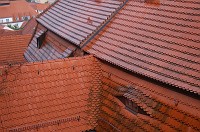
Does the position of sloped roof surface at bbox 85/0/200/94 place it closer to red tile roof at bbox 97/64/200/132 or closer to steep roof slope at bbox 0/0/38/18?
red tile roof at bbox 97/64/200/132

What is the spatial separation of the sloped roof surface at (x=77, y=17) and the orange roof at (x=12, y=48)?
199 inches

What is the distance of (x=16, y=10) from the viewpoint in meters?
74.8

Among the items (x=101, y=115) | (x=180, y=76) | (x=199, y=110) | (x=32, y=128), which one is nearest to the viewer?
(x=199, y=110)

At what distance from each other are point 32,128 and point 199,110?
21.0ft

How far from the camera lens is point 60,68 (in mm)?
12992

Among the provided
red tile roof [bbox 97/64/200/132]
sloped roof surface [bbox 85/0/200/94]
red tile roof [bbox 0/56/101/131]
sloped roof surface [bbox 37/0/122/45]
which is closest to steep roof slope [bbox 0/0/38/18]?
sloped roof surface [bbox 37/0/122/45]

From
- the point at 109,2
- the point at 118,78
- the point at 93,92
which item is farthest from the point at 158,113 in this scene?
the point at 109,2

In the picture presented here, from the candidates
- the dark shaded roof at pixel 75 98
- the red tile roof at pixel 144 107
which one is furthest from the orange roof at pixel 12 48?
the red tile roof at pixel 144 107

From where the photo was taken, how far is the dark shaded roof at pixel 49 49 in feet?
52.2

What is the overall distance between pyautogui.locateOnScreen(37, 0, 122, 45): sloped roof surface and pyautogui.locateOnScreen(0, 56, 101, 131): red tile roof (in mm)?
2092

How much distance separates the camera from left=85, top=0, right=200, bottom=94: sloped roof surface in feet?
32.8

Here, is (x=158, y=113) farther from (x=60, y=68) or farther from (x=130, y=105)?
(x=60, y=68)

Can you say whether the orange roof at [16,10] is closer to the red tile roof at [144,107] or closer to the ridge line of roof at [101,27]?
the ridge line of roof at [101,27]

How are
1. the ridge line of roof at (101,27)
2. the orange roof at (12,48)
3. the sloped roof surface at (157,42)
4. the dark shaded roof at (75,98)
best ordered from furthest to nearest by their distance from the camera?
the orange roof at (12,48)
the ridge line of roof at (101,27)
the dark shaded roof at (75,98)
the sloped roof surface at (157,42)
